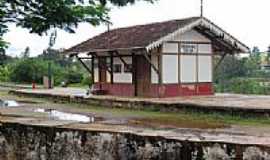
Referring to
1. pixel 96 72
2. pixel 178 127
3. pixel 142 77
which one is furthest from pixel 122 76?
pixel 178 127

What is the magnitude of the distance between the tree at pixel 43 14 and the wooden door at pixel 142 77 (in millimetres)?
13627

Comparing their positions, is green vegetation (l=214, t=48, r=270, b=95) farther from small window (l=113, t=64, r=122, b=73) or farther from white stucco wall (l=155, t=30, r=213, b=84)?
small window (l=113, t=64, r=122, b=73)

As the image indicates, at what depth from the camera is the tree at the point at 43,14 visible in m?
7.36

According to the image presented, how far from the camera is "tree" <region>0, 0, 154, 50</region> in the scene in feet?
24.1

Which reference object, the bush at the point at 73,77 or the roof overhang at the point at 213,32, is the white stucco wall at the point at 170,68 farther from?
the bush at the point at 73,77

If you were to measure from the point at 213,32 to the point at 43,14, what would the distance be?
14706 mm

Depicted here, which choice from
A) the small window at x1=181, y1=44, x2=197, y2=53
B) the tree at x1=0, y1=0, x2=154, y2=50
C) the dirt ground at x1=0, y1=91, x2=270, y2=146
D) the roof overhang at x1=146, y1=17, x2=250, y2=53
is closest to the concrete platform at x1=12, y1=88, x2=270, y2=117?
the dirt ground at x1=0, y1=91, x2=270, y2=146

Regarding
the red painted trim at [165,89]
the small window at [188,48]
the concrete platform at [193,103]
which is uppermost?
the small window at [188,48]

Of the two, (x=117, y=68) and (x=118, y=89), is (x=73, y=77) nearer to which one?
(x=117, y=68)

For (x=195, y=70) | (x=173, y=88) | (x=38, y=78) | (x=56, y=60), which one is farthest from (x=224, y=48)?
(x=56, y=60)

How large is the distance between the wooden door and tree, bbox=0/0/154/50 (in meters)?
13.6

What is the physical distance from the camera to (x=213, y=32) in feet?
70.0

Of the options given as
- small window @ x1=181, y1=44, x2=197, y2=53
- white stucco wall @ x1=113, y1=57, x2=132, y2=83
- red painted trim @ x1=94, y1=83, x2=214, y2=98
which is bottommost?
red painted trim @ x1=94, y1=83, x2=214, y2=98

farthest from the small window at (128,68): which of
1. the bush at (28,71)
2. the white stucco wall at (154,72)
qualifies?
the bush at (28,71)
